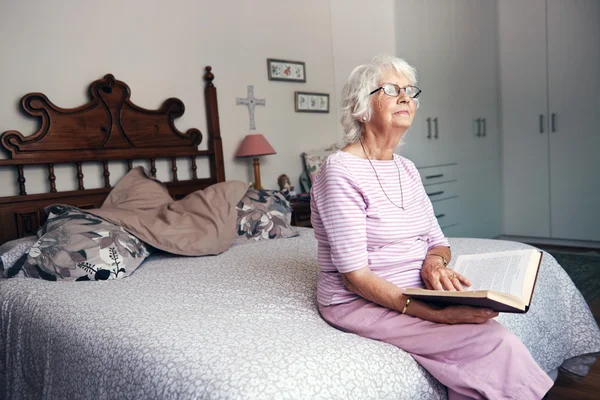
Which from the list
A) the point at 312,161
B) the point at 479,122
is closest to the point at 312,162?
the point at 312,161

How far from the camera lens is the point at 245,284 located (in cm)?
171

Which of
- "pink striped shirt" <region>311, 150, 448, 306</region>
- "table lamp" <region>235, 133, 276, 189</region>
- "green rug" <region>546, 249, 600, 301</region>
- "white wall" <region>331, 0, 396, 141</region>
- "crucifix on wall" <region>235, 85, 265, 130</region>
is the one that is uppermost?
"white wall" <region>331, 0, 396, 141</region>

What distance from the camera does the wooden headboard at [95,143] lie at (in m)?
2.41

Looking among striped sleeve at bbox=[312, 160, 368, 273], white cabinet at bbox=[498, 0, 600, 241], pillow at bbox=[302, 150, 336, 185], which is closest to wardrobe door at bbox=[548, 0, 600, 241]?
white cabinet at bbox=[498, 0, 600, 241]

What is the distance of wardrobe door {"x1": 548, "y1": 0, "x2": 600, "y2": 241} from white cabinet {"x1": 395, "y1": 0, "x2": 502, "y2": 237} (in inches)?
19.9

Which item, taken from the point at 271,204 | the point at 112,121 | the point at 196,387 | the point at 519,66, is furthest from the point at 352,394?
the point at 519,66

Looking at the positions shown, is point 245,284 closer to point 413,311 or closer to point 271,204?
point 413,311

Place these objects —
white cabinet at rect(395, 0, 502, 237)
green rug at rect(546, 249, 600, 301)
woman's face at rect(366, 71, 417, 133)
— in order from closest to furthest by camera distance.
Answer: woman's face at rect(366, 71, 417, 133)
green rug at rect(546, 249, 600, 301)
white cabinet at rect(395, 0, 502, 237)

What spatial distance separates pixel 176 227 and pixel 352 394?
4.81 feet

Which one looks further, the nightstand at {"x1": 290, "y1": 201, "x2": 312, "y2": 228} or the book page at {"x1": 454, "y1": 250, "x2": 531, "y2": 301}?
the nightstand at {"x1": 290, "y1": 201, "x2": 312, "y2": 228}

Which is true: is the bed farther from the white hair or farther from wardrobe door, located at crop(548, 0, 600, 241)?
wardrobe door, located at crop(548, 0, 600, 241)

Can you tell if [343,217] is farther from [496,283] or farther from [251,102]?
[251,102]

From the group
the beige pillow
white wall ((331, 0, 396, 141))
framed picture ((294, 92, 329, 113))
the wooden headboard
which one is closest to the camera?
the beige pillow

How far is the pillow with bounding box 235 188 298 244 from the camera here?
255 cm
